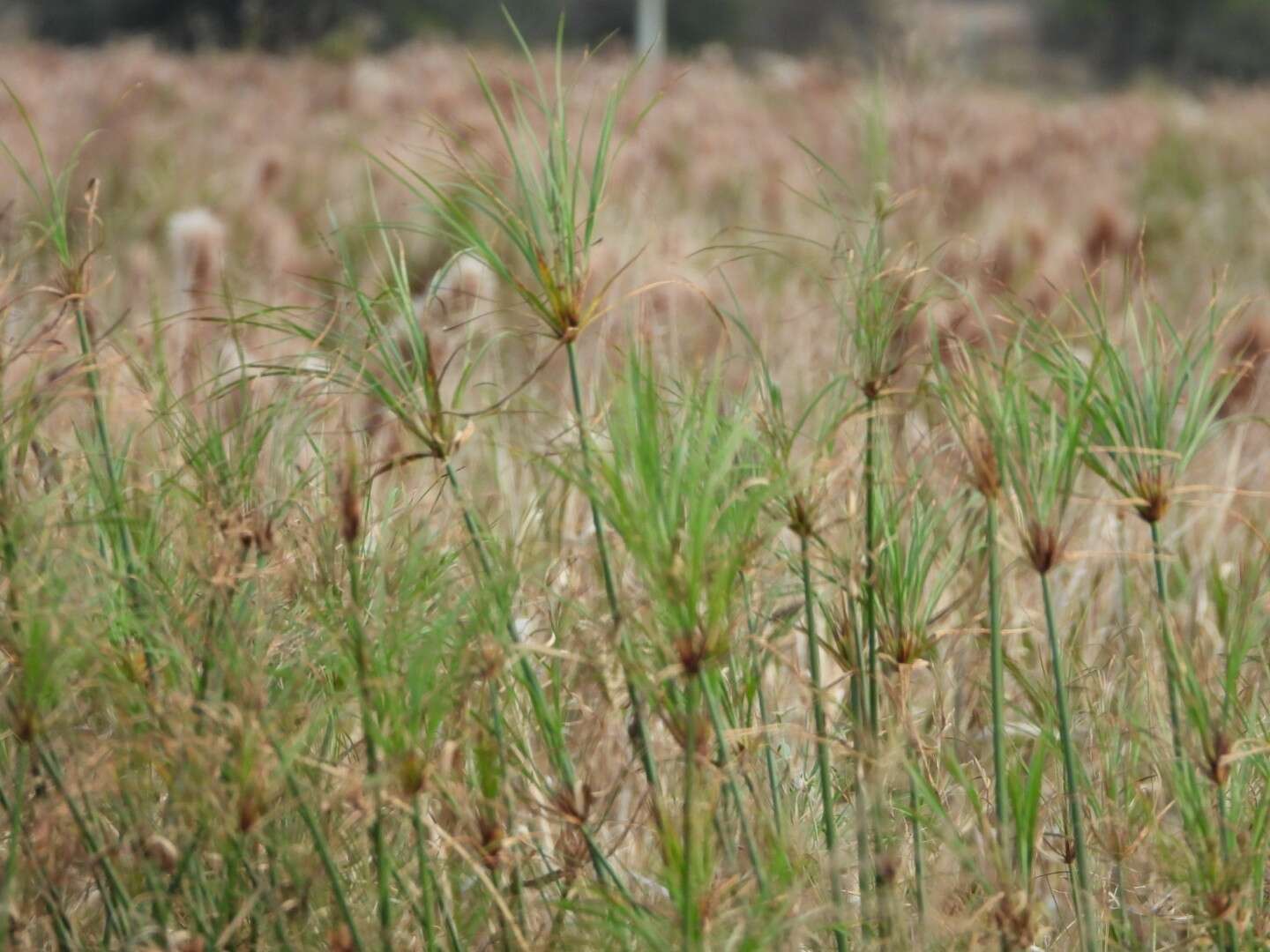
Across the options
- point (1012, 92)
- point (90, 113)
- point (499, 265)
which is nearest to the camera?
point (499, 265)

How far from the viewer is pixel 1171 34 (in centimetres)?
2194

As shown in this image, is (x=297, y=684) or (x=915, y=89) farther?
(x=915, y=89)

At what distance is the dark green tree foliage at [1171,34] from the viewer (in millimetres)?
21031

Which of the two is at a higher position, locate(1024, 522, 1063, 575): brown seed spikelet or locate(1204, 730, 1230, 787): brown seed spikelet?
locate(1024, 522, 1063, 575): brown seed spikelet

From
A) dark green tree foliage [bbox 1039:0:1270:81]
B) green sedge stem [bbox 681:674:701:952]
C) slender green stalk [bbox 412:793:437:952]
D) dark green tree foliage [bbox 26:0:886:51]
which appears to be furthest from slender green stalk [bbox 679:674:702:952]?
dark green tree foliage [bbox 1039:0:1270:81]

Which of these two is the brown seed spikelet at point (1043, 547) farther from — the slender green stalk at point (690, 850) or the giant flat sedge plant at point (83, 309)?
the giant flat sedge plant at point (83, 309)

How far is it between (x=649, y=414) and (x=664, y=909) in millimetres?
196

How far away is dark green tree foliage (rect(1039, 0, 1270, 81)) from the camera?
21.0m

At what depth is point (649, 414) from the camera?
20.8 inches

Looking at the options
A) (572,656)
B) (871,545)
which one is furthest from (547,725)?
(871,545)

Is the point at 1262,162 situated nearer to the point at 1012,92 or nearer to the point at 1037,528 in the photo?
the point at 1012,92

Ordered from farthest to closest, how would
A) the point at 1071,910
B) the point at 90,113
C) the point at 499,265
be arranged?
the point at 90,113
the point at 1071,910
the point at 499,265

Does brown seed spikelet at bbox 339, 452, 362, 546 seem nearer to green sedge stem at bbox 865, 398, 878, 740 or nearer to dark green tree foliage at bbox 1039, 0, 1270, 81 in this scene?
green sedge stem at bbox 865, 398, 878, 740

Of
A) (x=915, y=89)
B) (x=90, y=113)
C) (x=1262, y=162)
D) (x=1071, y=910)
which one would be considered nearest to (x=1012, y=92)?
(x=1262, y=162)
